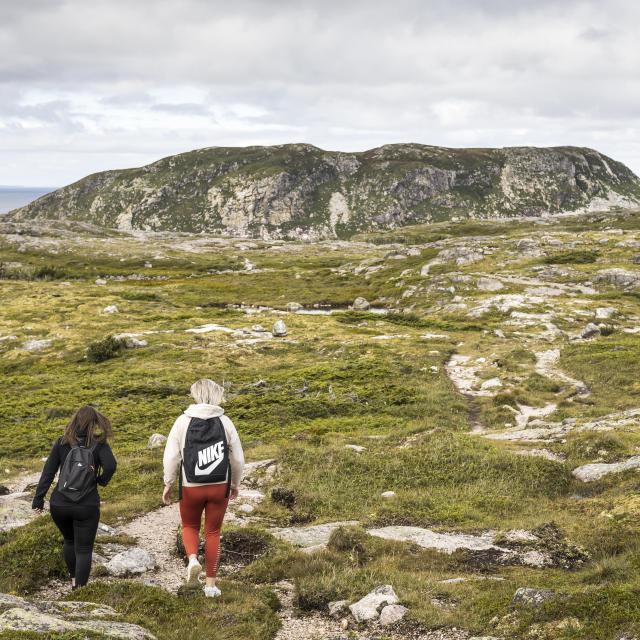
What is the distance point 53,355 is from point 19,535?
4534cm

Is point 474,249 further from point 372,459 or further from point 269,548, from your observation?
point 269,548

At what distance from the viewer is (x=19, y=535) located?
12.9 metres

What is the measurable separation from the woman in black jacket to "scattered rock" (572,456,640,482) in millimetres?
15170

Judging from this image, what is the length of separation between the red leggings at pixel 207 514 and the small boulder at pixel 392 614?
307 cm

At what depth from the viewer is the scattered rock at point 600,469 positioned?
17.9 m

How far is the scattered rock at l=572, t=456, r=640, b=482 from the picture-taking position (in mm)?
17938

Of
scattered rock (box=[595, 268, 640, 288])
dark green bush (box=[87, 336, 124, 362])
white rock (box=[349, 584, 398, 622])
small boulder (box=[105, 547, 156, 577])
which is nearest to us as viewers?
white rock (box=[349, 584, 398, 622])

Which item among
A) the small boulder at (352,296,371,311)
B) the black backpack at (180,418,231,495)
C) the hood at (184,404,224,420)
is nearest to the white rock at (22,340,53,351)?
the small boulder at (352,296,371,311)

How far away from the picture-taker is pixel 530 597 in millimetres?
8922

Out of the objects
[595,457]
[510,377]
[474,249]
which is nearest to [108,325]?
[510,377]

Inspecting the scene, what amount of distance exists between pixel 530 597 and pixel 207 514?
562cm

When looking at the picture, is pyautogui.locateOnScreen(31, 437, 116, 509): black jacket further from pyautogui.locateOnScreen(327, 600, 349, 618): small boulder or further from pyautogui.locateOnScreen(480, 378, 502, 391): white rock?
pyautogui.locateOnScreen(480, 378, 502, 391): white rock

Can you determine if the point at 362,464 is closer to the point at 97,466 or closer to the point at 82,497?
the point at 97,466

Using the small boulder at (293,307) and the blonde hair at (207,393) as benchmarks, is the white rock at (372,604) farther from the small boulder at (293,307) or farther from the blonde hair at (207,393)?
the small boulder at (293,307)
